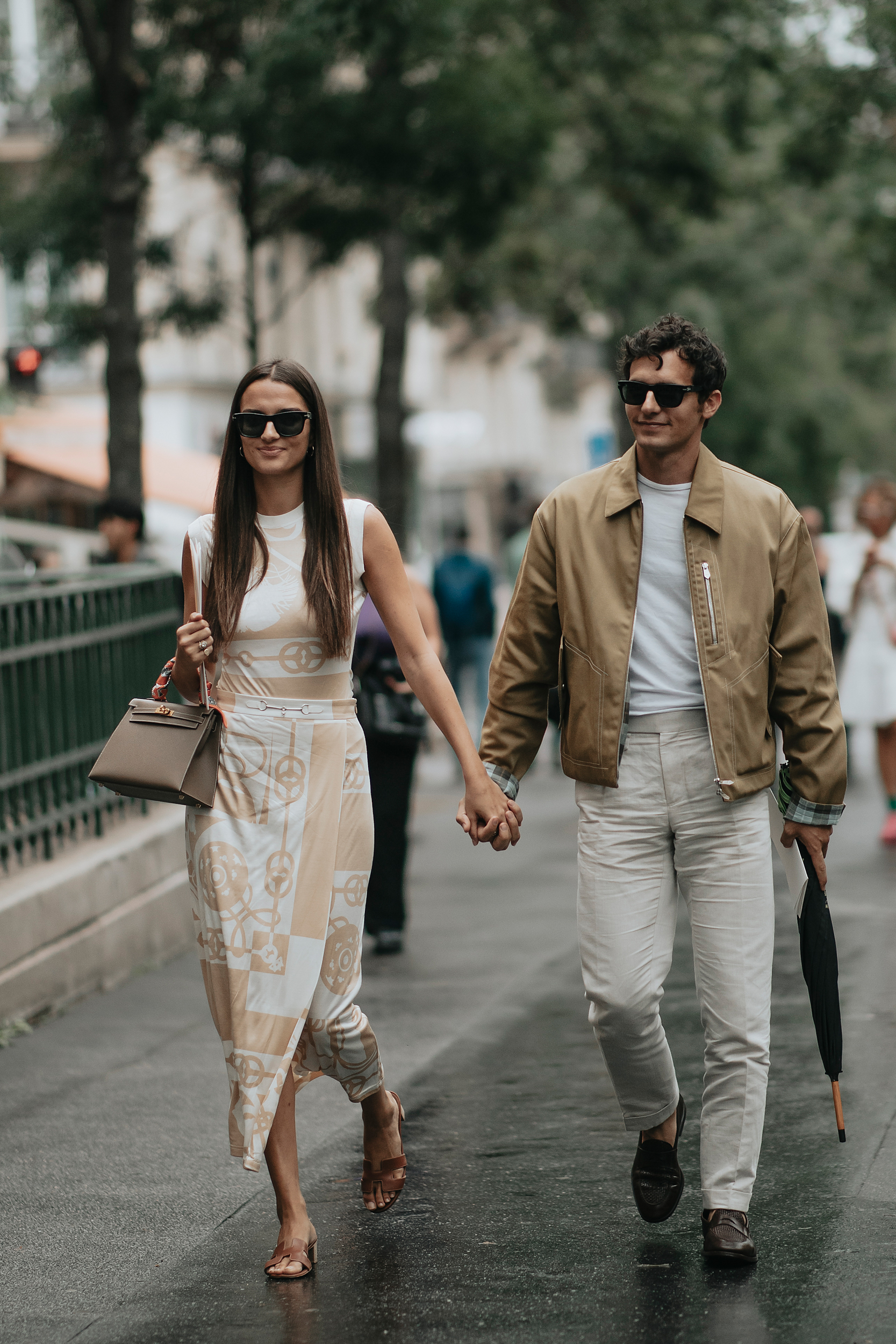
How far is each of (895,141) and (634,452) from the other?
14.8 meters

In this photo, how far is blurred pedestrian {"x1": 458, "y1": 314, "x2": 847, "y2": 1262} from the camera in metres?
4.16

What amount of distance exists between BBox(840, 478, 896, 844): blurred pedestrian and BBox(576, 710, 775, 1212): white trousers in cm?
656

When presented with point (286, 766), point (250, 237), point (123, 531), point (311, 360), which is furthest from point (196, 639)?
point (311, 360)

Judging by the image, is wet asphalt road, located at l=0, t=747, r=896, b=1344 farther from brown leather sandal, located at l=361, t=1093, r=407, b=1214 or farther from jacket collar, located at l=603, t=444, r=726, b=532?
jacket collar, located at l=603, t=444, r=726, b=532

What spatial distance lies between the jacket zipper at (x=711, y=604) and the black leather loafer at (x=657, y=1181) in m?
1.16

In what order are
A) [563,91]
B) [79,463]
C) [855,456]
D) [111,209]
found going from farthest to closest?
[855,456], [79,463], [563,91], [111,209]

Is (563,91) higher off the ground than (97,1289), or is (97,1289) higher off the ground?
(563,91)

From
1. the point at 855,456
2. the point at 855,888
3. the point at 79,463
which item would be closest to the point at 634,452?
the point at 855,888

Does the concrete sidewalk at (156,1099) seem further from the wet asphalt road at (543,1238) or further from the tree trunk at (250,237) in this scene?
the tree trunk at (250,237)

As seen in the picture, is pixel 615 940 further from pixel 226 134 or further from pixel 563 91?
pixel 563 91

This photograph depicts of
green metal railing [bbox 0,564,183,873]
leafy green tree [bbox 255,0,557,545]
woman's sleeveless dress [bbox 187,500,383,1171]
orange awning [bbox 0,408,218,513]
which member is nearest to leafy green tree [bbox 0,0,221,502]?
leafy green tree [bbox 255,0,557,545]

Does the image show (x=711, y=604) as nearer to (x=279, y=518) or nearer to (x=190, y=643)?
(x=279, y=518)

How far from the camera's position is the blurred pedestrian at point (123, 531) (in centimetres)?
970

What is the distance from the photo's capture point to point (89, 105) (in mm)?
15133
